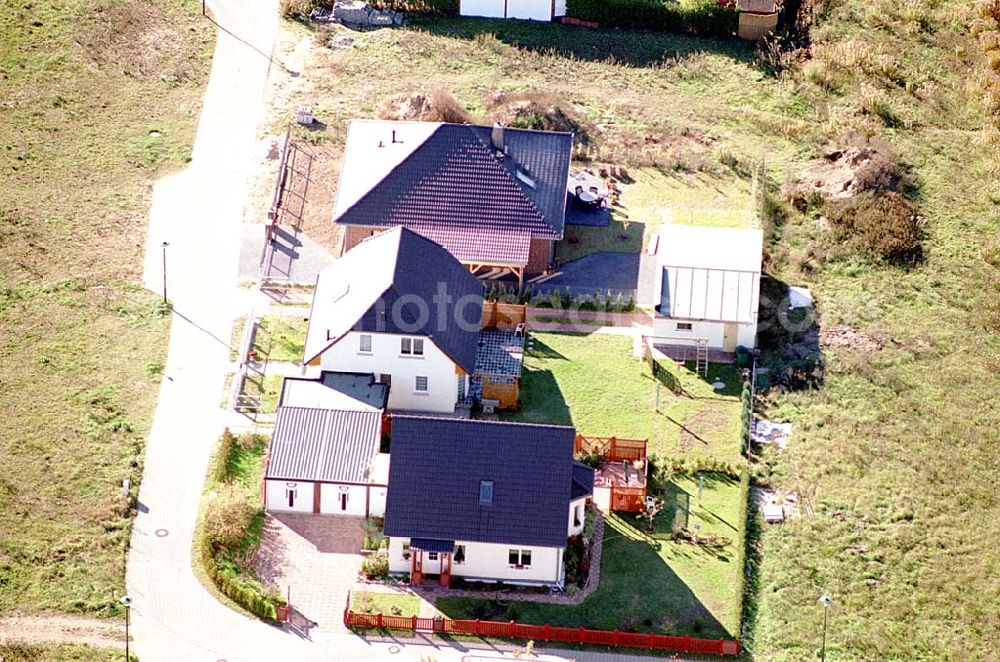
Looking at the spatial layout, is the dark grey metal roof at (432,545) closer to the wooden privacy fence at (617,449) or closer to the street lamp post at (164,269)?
the wooden privacy fence at (617,449)

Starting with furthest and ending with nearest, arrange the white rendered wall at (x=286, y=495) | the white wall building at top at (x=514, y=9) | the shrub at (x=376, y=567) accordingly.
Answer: the white wall building at top at (x=514, y=9) < the white rendered wall at (x=286, y=495) < the shrub at (x=376, y=567)

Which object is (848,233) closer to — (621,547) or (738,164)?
(738,164)

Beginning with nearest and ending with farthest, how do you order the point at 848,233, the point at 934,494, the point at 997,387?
the point at 934,494 → the point at 997,387 → the point at 848,233

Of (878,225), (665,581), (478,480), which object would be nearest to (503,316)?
(478,480)

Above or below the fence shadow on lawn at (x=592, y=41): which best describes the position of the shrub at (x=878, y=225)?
below

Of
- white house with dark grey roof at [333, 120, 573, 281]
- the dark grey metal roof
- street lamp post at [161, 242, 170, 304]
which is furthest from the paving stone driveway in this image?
white house with dark grey roof at [333, 120, 573, 281]

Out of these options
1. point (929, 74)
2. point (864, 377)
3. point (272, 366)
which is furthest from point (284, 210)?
point (929, 74)

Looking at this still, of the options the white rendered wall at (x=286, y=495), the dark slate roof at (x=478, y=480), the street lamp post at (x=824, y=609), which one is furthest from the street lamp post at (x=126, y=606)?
the street lamp post at (x=824, y=609)
